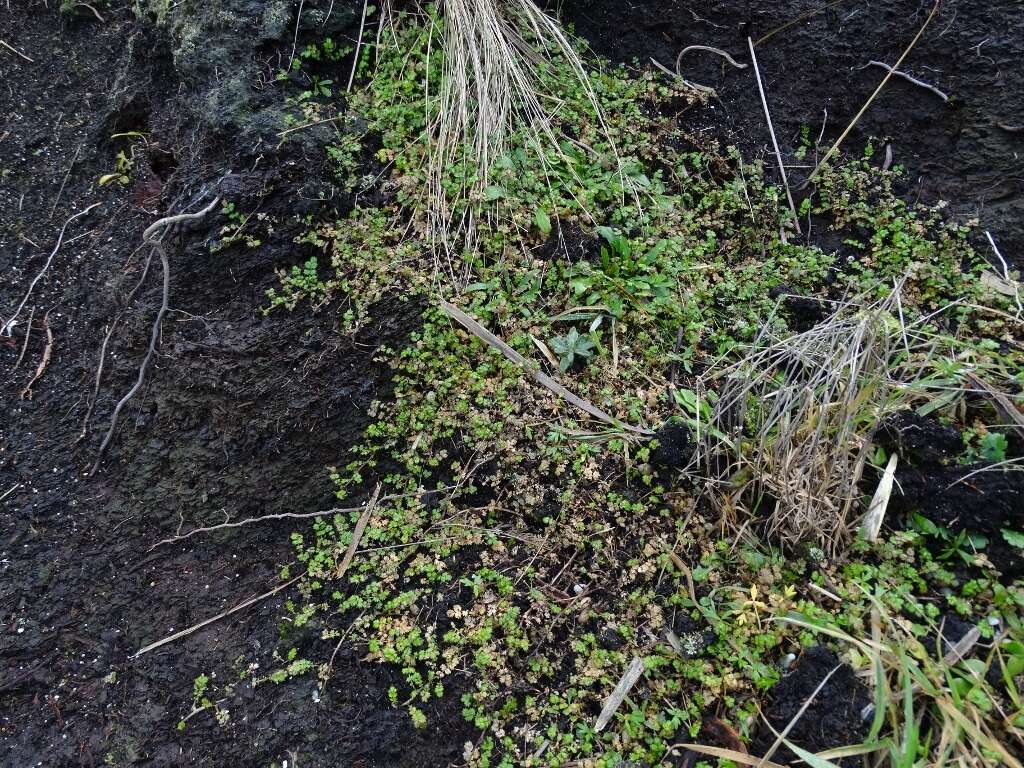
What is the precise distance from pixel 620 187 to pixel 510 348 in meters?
0.88

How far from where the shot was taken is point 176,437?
2592 mm

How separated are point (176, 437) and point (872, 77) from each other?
3224 mm

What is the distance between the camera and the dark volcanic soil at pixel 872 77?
2.65 m

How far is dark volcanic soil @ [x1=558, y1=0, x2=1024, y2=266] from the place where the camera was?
2.65 meters

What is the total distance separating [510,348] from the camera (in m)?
2.55

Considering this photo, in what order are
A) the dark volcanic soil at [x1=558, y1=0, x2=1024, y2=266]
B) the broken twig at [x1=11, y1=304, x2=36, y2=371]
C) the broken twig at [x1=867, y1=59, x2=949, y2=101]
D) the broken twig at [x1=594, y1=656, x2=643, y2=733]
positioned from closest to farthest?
the broken twig at [x1=594, y1=656, x2=643, y2=733] < the dark volcanic soil at [x1=558, y1=0, x2=1024, y2=266] < the broken twig at [x1=867, y1=59, x2=949, y2=101] < the broken twig at [x1=11, y1=304, x2=36, y2=371]

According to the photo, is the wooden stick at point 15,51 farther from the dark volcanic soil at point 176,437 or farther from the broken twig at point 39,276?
the broken twig at point 39,276

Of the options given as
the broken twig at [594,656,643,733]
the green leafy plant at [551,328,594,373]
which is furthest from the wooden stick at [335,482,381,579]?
the broken twig at [594,656,643,733]

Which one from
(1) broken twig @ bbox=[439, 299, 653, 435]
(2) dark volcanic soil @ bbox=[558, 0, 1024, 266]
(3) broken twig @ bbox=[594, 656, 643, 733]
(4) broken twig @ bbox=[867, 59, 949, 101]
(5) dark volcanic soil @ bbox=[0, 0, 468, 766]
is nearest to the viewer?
(3) broken twig @ bbox=[594, 656, 643, 733]

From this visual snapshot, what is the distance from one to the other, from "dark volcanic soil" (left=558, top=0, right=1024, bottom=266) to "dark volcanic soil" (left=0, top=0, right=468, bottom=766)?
61.2 inches

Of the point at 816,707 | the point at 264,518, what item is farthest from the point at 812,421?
the point at 264,518

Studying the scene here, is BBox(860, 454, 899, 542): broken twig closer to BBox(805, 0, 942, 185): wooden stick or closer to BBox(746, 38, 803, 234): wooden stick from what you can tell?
BBox(746, 38, 803, 234): wooden stick

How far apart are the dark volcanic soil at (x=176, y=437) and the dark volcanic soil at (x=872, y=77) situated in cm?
155

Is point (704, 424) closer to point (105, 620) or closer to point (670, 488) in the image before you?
point (670, 488)
